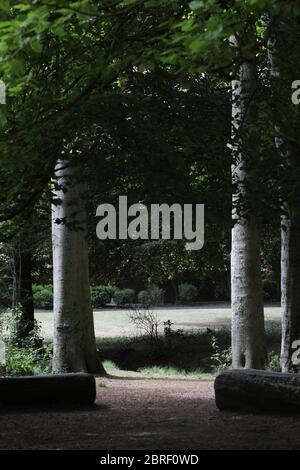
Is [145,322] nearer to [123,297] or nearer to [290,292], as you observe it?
[290,292]

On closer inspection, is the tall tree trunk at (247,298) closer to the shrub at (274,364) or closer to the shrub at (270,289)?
the shrub at (274,364)

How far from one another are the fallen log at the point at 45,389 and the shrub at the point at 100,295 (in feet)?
90.7

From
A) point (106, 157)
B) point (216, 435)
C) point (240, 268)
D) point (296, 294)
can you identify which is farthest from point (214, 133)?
point (240, 268)

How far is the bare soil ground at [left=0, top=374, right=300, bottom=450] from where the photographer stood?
275 inches

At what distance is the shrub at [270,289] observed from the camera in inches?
1622

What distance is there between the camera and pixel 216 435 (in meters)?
7.47

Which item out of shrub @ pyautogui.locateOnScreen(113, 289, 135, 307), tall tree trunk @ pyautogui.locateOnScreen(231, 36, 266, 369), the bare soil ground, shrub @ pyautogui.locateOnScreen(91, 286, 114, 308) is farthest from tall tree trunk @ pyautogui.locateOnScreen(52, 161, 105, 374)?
shrub @ pyautogui.locateOnScreen(113, 289, 135, 307)

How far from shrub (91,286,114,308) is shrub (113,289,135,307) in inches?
19.6

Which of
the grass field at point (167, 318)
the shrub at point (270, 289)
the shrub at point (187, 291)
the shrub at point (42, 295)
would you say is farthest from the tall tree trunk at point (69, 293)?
the shrub at point (270, 289)

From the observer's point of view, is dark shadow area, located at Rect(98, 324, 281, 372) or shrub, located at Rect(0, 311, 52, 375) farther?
dark shadow area, located at Rect(98, 324, 281, 372)

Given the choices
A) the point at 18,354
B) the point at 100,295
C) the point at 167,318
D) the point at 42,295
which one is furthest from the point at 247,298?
the point at 42,295

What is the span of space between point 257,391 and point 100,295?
29.9 meters

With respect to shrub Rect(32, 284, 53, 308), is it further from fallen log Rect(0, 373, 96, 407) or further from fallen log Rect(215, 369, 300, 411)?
fallen log Rect(215, 369, 300, 411)

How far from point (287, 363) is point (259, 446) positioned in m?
6.09
